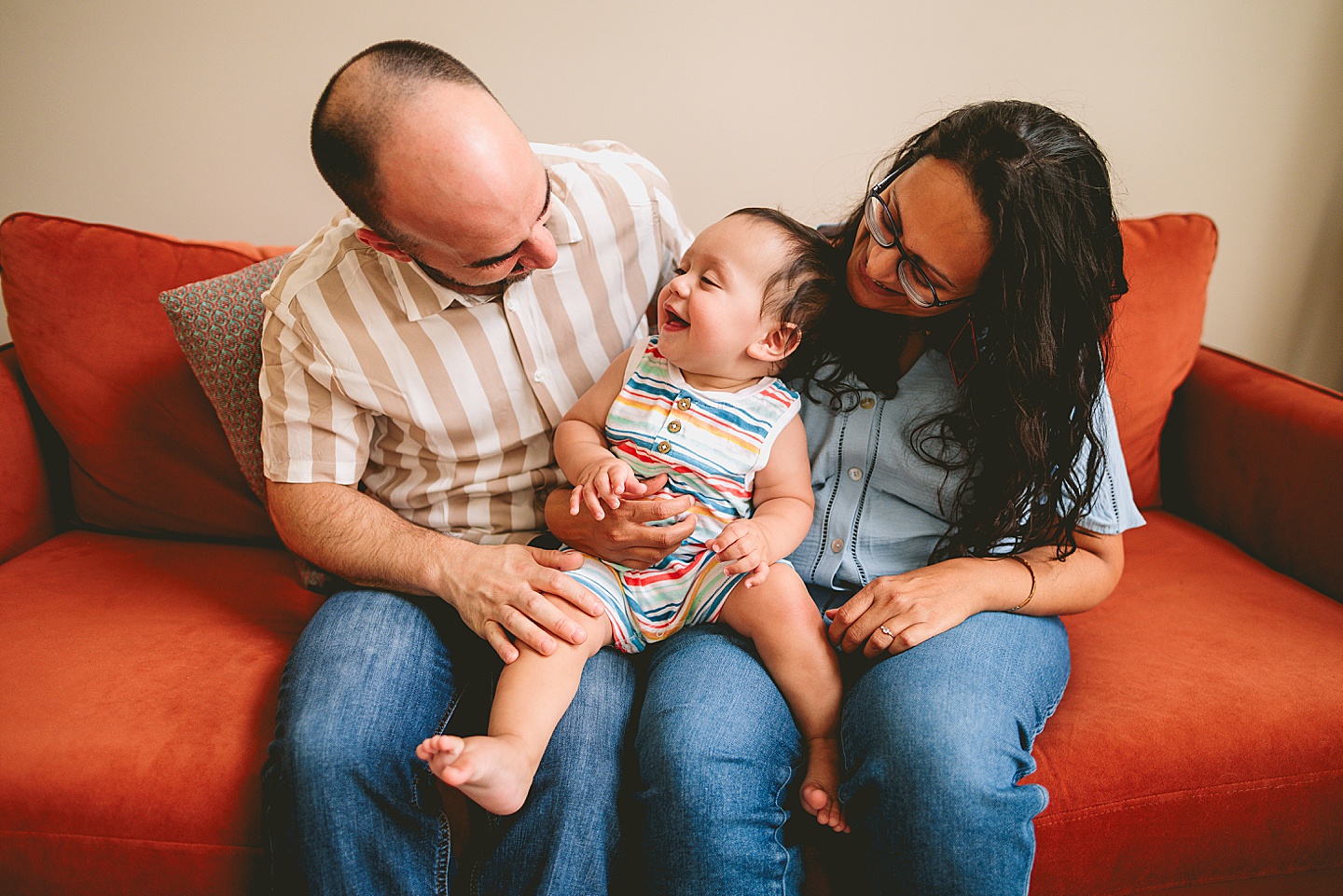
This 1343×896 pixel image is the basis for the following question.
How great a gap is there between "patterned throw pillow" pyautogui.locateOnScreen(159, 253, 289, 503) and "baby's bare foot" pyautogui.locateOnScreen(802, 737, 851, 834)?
1.12m

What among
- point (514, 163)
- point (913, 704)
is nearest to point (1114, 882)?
point (913, 704)

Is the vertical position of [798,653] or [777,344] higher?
[777,344]

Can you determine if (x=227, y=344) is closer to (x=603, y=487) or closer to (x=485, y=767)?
(x=603, y=487)

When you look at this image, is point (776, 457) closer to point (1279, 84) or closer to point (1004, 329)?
point (1004, 329)

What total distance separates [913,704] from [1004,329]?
558 mm

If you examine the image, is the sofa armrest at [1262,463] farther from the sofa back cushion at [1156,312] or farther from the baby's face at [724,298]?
the baby's face at [724,298]

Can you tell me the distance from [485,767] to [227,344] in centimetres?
95

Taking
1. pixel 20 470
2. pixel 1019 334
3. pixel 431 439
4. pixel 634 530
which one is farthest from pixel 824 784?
pixel 20 470

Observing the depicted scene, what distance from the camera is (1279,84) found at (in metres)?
1.90

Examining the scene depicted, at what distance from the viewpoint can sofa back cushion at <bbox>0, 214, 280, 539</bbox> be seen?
150 centimetres

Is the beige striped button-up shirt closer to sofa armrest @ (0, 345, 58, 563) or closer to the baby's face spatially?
the baby's face

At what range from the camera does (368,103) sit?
1009 millimetres

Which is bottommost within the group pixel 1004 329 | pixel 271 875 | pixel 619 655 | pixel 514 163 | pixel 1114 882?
pixel 1114 882

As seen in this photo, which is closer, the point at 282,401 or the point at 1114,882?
the point at 1114,882
